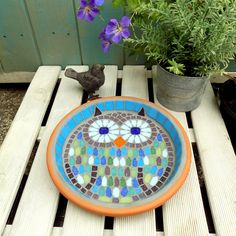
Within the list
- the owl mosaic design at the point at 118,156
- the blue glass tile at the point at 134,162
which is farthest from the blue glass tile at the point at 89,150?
the blue glass tile at the point at 134,162

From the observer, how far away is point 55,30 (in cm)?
88

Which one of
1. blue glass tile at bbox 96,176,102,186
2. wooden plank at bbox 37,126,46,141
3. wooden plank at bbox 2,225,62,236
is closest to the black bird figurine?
wooden plank at bbox 37,126,46,141

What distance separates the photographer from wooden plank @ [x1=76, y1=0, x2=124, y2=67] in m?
0.82

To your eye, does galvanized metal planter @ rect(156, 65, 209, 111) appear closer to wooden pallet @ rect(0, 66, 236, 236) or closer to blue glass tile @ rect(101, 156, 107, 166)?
wooden pallet @ rect(0, 66, 236, 236)

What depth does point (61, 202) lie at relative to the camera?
25.6 inches

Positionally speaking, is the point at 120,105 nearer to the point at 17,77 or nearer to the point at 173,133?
the point at 173,133

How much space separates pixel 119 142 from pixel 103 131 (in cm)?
5

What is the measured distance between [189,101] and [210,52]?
16 cm

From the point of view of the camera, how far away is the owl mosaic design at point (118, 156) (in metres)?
0.57

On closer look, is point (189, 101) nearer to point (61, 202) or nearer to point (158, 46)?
point (158, 46)

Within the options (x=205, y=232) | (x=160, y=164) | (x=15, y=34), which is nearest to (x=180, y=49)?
(x=160, y=164)

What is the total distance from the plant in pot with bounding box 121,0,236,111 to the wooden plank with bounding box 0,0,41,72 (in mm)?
383

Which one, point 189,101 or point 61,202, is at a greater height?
point 189,101

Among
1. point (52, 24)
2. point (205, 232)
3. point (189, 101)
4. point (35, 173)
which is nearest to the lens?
point (205, 232)
